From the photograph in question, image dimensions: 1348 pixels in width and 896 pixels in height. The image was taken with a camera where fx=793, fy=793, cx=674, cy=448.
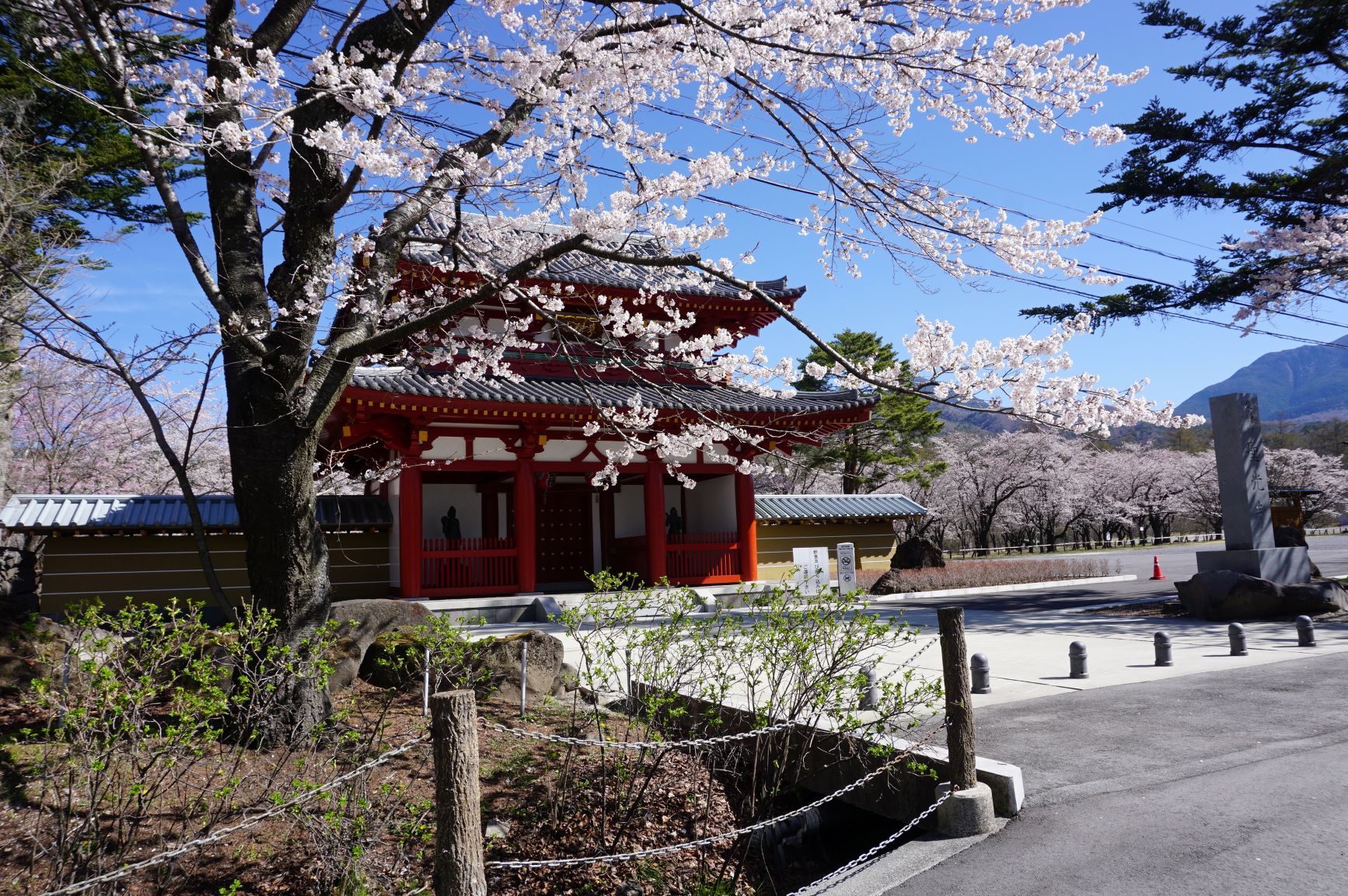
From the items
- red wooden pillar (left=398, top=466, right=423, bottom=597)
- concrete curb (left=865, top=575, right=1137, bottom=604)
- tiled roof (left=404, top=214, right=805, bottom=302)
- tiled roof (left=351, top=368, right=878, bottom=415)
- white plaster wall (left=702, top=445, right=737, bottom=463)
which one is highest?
tiled roof (left=404, top=214, right=805, bottom=302)

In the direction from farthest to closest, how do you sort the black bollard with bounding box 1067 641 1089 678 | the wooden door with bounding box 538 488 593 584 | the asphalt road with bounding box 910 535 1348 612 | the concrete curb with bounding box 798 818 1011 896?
the wooden door with bounding box 538 488 593 584
the asphalt road with bounding box 910 535 1348 612
the black bollard with bounding box 1067 641 1089 678
the concrete curb with bounding box 798 818 1011 896

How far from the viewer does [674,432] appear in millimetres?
15945

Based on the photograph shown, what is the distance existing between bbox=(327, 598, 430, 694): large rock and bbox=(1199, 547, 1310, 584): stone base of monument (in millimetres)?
12177

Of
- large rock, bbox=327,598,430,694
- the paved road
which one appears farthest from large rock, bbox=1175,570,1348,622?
large rock, bbox=327,598,430,694

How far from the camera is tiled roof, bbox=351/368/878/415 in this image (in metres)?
13.0

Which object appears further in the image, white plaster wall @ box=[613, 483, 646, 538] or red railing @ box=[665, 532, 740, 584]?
white plaster wall @ box=[613, 483, 646, 538]

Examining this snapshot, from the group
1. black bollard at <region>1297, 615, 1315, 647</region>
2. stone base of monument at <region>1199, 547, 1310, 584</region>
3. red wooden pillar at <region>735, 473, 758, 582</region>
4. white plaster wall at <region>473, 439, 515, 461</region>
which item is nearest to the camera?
black bollard at <region>1297, 615, 1315, 647</region>

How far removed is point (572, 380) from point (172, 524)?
7.57 metres

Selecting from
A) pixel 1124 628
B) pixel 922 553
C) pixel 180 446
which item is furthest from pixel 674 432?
pixel 180 446

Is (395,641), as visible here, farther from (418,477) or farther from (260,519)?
(418,477)

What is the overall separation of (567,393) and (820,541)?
8.82 metres

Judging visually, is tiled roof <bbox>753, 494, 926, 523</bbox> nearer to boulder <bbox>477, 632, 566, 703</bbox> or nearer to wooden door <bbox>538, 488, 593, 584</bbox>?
wooden door <bbox>538, 488, 593, 584</bbox>

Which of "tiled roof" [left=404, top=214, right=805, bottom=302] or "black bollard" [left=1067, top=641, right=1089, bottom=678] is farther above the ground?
"tiled roof" [left=404, top=214, right=805, bottom=302]

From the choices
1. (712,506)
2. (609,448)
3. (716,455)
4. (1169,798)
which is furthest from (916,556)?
(1169,798)
